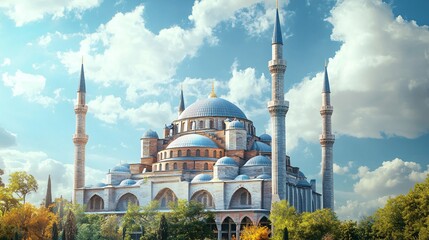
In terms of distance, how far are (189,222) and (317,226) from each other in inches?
295

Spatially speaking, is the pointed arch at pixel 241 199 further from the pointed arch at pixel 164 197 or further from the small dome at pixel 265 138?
the small dome at pixel 265 138

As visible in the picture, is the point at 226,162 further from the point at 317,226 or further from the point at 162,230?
the point at 317,226

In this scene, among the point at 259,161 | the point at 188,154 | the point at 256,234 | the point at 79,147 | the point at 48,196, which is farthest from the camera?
the point at 79,147

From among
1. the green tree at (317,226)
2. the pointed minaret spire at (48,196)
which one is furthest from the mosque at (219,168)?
the pointed minaret spire at (48,196)

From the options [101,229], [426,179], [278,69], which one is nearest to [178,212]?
[101,229]

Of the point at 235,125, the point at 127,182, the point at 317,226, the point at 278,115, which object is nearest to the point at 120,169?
the point at 127,182

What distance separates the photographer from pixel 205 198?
1716 inches

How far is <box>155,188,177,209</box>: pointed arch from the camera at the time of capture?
45.0m

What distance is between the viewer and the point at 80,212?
41.7 m

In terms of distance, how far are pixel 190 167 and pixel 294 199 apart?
24.7 ft

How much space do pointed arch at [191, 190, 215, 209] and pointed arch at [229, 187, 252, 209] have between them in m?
1.62

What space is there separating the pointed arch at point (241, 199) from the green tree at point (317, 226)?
6.75 m

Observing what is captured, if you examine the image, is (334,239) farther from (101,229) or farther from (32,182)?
(32,182)

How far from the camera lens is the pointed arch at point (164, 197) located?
44969 mm
